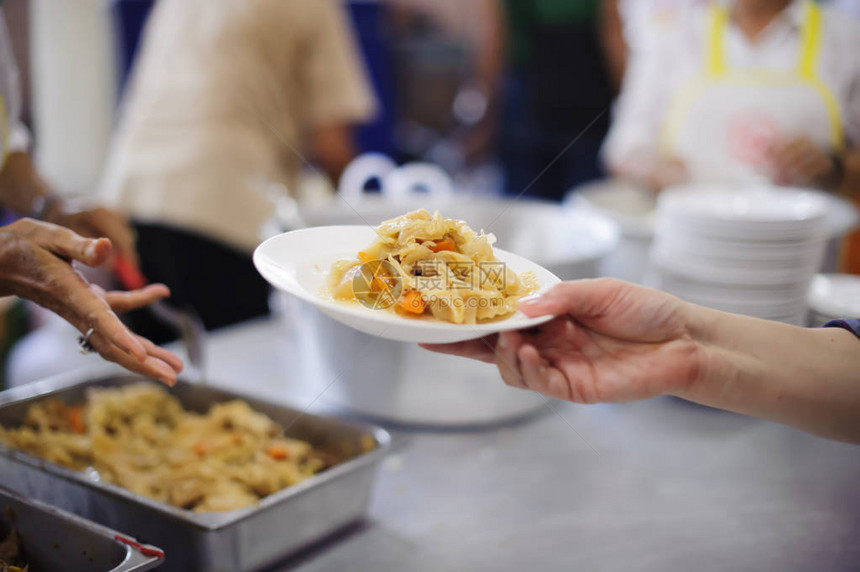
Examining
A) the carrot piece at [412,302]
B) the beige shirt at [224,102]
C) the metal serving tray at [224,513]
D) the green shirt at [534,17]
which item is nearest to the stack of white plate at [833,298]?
the carrot piece at [412,302]

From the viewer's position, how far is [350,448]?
105cm

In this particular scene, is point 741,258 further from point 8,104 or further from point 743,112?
point 8,104

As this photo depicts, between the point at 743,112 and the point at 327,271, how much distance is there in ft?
5.59

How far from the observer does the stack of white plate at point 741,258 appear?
1.14 meters

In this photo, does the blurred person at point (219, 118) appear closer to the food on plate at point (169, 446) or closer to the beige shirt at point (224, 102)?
the beige shirt at point (224, 102)

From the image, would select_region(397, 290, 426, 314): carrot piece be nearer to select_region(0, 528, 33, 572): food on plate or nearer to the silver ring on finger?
the silver ring on finger

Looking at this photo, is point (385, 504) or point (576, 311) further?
point (385, 504)

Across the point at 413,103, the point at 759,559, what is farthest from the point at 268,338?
the point at 413,103

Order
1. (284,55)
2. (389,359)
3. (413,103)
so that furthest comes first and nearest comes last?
1. (413,103)
2. (284,55)
3. (389,359)

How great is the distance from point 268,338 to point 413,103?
4432 mm

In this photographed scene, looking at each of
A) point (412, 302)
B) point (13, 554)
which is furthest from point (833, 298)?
point (13, 554)

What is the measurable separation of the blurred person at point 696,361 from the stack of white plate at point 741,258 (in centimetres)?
24

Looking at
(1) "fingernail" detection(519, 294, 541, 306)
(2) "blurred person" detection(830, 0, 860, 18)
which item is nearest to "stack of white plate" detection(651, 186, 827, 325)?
(1) "fingernail" detection(519, 294, 541, 306)

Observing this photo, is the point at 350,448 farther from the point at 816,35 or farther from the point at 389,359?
the point at 816,35
